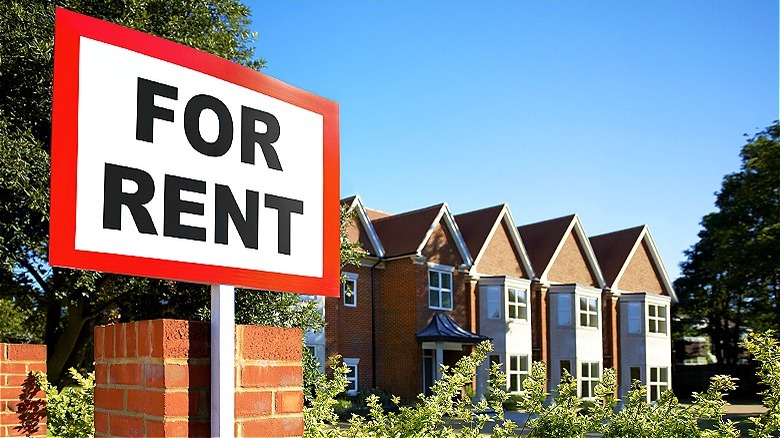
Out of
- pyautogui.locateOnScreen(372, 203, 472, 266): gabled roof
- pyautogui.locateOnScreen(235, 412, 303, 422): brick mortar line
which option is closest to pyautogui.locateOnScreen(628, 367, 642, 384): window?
pyautogui.locateOnScreen(372, 203, 472, 266): gabled roof

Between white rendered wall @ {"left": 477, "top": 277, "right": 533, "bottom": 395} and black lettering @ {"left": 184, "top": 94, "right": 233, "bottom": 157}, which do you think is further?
white rendered wall @ {"left": 477, "top": 277, "right": 533, "bottom": 395}

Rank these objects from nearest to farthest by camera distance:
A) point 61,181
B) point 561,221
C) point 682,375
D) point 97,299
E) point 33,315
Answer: point 61,181, point 97,299, point 33,315, point 561,221, point 682,375

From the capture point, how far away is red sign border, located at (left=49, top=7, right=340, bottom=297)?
116 inches

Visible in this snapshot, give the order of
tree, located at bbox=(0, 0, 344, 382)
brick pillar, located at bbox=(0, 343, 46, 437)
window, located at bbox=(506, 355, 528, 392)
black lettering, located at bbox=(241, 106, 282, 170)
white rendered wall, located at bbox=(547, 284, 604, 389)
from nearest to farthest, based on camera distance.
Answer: black lettering, located at bbox=(241, 106, 282, 170)
brick pillar, located at bbox=(0, 343, 46, 437)
tree, located at bbox=(0, 0, 344, 382)
window, located at bbox=(506, 355, 528, 392)
white rendered wall, located at bbox=(547, 284, 604, 389)

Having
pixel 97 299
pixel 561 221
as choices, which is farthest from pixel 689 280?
pixel 97 299

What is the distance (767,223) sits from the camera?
39469mm

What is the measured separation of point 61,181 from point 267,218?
93cm

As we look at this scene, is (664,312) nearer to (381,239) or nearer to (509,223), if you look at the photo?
(509,223)

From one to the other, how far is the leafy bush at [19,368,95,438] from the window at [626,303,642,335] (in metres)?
41.4

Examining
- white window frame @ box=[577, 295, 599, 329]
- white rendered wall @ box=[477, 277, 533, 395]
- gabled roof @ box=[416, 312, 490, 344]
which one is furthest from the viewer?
white window frame @ box=[577, 295, 599, 329]

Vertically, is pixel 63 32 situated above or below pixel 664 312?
above

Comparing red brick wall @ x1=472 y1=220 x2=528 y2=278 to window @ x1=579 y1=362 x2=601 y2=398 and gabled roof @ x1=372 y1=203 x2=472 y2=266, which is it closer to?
gabled roof @ x1=372 y1=203 x2=472 y2=266

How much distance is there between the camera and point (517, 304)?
3950 centimetres

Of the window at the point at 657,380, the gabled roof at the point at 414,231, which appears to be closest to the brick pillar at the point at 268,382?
the gabled roof at the point at 414,231
